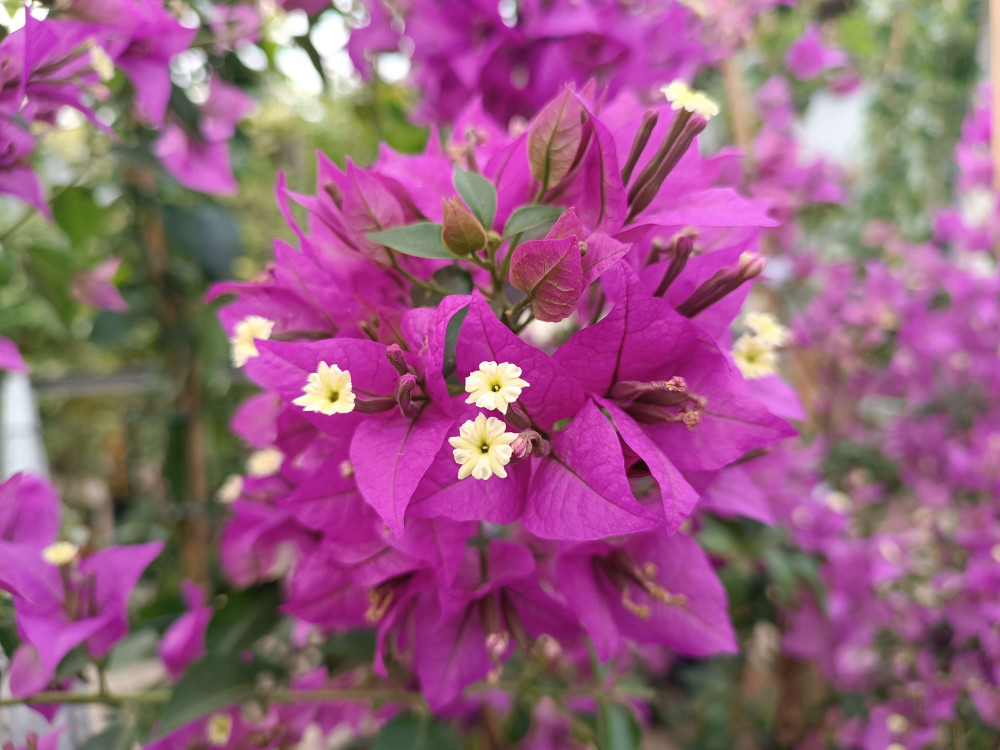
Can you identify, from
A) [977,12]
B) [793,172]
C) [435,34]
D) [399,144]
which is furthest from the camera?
[977,12]

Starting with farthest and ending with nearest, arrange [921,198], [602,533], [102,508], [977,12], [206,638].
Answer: [102,508], [921,198], [977,12], [206,638], [602,533]

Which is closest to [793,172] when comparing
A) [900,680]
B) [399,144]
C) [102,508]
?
[399,144]

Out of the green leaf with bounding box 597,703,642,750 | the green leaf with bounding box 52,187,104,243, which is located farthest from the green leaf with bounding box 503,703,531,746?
the green leaf with bounding box 52,187,104,243

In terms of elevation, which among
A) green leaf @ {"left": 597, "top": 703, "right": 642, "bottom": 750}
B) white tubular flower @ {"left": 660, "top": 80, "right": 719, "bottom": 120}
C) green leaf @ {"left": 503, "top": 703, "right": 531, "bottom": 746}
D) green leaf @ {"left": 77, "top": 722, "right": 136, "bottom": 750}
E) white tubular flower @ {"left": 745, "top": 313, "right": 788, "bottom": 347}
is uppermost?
white tubular flower @ {"left": 660, "top": 80, "right": 719, "bottom": 120}

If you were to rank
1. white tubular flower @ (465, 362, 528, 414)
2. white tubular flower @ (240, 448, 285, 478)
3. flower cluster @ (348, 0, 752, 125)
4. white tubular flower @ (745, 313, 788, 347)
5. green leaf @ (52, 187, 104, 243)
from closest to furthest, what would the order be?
1. white tubular flower @ (465, 362, 528, 414)
2. white tubular flower @ (745, 313, 788, 347)
3. white tubular flower @ (240, 448, 285, 478)
4. flower cluster @ (348, 0, 752, 125)
5. green leaf @ (52, 187, 104, 243)

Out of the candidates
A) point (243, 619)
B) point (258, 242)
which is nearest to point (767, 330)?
point (243, 619)

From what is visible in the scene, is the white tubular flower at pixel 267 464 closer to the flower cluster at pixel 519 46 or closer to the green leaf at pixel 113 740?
the green leaf at pixel 113 740

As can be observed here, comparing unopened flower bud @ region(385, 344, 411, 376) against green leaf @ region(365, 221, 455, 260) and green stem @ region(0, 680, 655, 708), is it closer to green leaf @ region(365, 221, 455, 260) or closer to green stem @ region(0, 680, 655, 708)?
green leaf @ region(365, 221, 455, 260)

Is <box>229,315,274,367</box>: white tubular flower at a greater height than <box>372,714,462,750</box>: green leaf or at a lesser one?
greater

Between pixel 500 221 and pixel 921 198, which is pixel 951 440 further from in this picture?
pixel 921 198

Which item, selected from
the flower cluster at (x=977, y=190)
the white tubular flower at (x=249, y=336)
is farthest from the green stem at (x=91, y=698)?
the flower cluster at (x=977, y=190)
